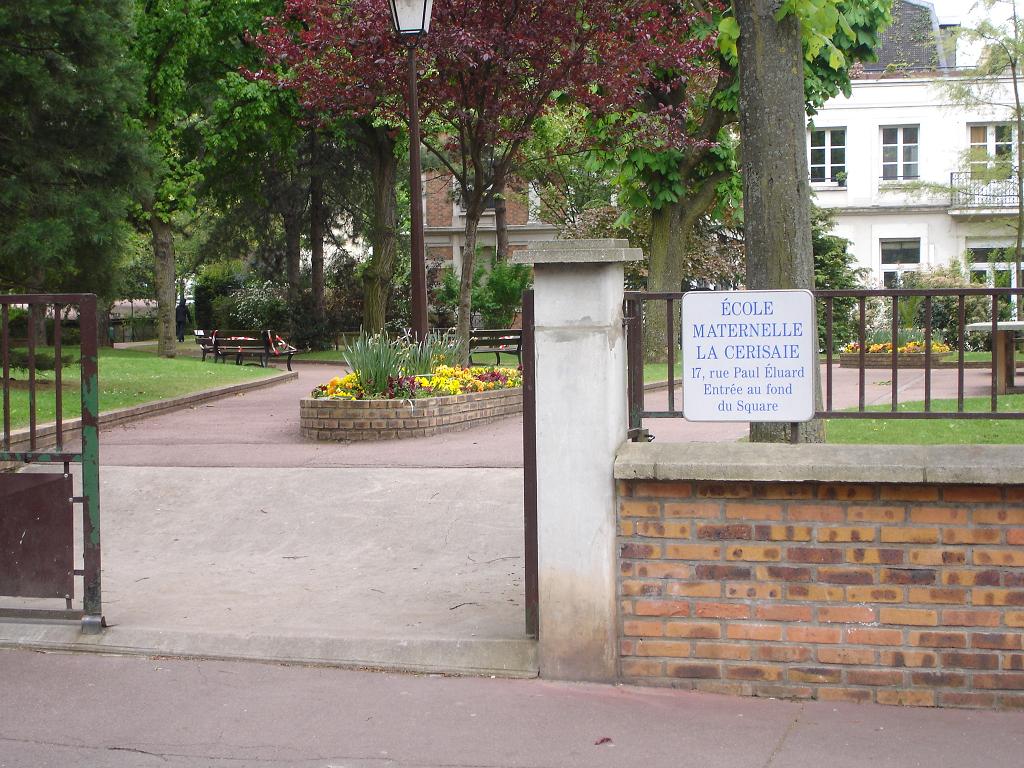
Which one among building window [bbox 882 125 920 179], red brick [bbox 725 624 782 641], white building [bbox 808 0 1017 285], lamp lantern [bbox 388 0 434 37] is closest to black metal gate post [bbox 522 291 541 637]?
red brick [bbox 725 624 782 641]

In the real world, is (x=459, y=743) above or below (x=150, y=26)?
below

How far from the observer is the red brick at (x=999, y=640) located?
17.1 ft

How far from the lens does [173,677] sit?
19.4 ft

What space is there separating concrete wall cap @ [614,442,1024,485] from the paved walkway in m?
0.98

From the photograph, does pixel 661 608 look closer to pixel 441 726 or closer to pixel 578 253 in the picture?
pixel 441 726

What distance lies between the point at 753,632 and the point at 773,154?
4.03m

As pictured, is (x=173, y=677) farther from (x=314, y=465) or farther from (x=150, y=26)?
(x=150, y=26)

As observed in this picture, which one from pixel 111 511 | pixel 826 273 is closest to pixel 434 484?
pixel 111 511

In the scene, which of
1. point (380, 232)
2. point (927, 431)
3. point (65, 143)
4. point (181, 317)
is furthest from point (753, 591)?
point (181, 317)

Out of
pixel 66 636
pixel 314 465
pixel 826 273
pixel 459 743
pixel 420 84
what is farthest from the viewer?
pixel 826 273

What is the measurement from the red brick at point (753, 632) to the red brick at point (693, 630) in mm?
52

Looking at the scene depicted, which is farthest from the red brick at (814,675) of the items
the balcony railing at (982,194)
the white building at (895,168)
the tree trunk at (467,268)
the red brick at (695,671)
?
the white building at (895,168)

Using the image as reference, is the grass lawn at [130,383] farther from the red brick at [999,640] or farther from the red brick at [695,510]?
the red brick at [999,640]

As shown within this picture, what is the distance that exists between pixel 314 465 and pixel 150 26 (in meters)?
19.8
